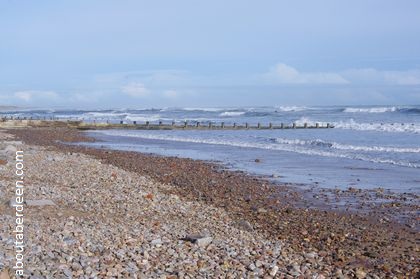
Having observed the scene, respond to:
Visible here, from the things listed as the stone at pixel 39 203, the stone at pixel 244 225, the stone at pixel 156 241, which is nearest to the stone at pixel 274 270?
the stone at pixel 156 241

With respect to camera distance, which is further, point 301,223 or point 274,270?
point 301,223

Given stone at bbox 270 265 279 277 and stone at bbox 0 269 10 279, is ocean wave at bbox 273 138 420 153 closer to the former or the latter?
stone at bbox 270 265 279 277

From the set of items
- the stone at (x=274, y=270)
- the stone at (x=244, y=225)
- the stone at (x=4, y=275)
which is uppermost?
the stone at (x=4, y=275)

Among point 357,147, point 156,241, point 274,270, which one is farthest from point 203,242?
point 357,147

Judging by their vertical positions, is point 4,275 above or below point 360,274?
above

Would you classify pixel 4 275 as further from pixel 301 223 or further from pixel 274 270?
pixel 301 223

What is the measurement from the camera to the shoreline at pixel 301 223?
782cm

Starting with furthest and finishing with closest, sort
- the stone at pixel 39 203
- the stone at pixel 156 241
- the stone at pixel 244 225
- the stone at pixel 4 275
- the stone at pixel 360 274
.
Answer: the stone at pixel 39 203 → the stone at pixel 244 225 → the stone at pixel 156 241 → the stone at pixel 360 274 → the stone at pixel 4 275

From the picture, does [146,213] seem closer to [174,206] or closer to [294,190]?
[174,206]

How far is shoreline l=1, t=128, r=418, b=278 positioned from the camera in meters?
7.82

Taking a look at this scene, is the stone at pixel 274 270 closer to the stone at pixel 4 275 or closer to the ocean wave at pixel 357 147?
the stone at pixel 4 275

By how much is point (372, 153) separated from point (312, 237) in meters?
15.0

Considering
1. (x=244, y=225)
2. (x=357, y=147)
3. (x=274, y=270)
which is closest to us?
(x=274, y=270)

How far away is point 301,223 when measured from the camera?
9984 millimetres
